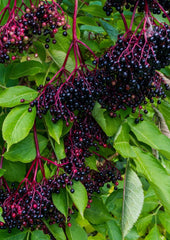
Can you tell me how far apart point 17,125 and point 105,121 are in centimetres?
46

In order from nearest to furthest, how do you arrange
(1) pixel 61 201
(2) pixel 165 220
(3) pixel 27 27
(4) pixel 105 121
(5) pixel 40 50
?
(3) pixel 27 27 < (1) pixel 61 201 < (4) pixel 105 121 < (5) pixel 40 50 < (2) pixel 165 220

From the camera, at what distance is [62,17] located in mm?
1552

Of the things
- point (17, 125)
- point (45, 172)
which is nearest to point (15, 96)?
point (17, 125)

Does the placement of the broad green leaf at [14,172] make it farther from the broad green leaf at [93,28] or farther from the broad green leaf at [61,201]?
the broad green leaf at [93,28]

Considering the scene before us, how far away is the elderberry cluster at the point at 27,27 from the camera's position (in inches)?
57.4

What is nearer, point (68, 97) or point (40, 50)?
point (68, 97)

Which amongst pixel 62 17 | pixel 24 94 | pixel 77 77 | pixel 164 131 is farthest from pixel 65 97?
pixel 164 131

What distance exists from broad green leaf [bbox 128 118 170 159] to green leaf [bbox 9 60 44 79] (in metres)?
0.55

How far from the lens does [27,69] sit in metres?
1.71

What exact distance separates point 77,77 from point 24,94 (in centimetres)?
27

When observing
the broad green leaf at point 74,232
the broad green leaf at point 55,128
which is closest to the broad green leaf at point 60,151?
the broad green leaf at point 55,128

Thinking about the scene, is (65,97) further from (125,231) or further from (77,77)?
(125,231)

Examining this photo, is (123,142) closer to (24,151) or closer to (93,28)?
(24,151)

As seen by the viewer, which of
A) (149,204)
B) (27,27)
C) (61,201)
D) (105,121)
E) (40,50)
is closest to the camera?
(27,27)
